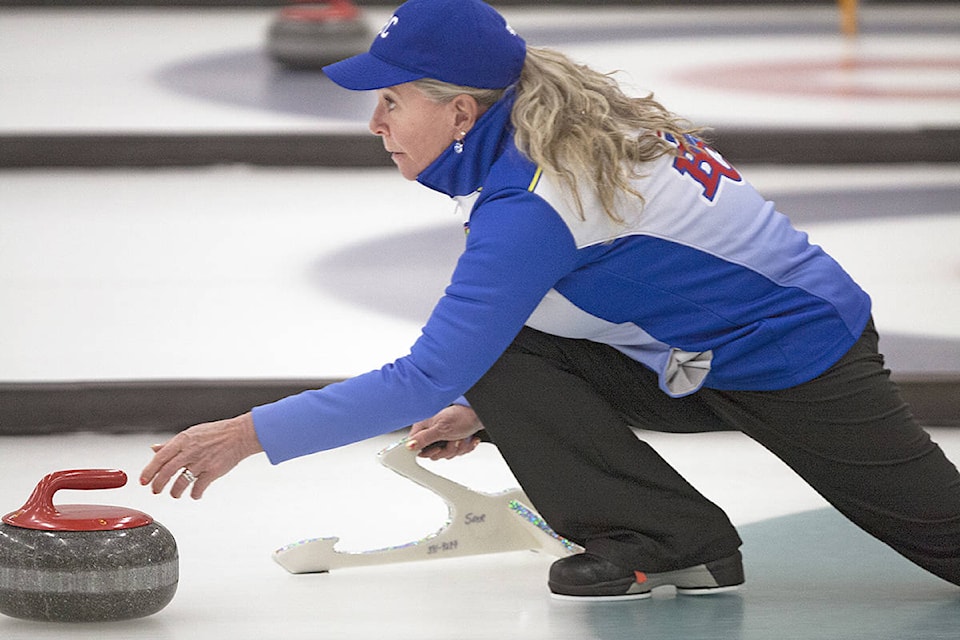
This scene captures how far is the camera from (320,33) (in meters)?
5.86

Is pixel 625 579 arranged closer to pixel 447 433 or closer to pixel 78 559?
pixel 447 433

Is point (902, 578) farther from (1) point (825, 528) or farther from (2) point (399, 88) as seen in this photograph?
(2) point (399, 88)

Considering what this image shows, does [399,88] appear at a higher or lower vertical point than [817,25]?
Answer: higher

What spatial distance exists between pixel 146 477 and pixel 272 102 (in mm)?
3744

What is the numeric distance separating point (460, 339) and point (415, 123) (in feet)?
0.82

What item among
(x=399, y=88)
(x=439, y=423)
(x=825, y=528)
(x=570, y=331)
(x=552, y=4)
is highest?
(x=399, y=88)

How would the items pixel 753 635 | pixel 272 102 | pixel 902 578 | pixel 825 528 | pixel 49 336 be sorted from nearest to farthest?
pixel 753 635, pixel 902 578, pixel 825 528, pixel 49 336, pixel 272 102

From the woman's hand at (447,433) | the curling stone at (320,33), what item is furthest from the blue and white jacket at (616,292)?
the curling stone at (320,33)

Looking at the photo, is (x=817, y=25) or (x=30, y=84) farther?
(x=817, y=25)

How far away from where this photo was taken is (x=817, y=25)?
7.68 metres

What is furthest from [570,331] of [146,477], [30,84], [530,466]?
[30,84]

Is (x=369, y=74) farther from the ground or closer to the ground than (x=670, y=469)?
farther from the ground

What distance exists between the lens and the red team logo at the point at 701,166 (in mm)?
1894

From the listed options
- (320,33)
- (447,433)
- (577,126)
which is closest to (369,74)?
(577,126)
